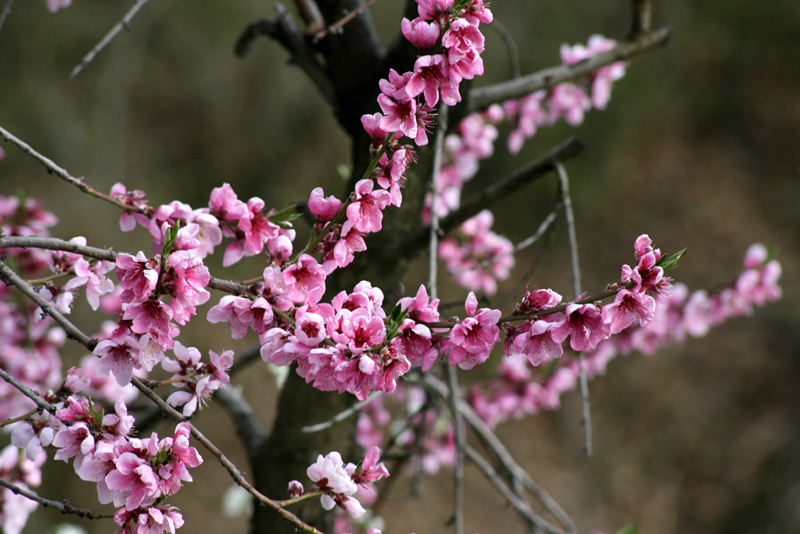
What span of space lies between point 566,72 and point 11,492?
1834 millimetres

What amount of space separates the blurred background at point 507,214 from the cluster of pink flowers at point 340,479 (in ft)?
13.8

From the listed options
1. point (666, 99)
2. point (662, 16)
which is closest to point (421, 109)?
point (666, 99)

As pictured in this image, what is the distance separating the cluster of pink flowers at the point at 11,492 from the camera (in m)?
1.30

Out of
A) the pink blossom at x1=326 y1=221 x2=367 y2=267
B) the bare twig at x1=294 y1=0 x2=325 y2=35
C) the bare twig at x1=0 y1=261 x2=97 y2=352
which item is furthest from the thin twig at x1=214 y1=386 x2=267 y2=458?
the bare twig at x1=294 y1=0 x2=325 y2=35

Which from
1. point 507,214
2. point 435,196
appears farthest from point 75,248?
point 507,214

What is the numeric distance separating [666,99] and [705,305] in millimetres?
7613

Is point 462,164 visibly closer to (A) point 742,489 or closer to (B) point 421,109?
(B) point 421,109

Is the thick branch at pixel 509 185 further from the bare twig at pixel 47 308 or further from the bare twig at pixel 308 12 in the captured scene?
the bare twig at pixel 47 308

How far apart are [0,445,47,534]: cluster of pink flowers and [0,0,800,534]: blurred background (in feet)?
12.5

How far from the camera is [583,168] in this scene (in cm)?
695

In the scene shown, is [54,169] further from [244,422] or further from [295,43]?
→ [244,422]

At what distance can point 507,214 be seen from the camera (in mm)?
7145

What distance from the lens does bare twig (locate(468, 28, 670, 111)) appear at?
1.63m

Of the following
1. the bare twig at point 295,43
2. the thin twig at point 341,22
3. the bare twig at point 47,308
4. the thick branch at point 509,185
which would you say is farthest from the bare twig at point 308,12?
the bare twig at point 47,308
